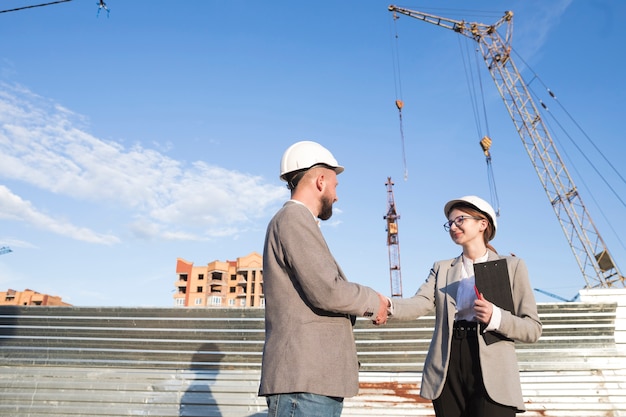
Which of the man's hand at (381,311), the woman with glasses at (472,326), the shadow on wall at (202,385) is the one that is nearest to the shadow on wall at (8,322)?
the shadow on wall at (202,385)

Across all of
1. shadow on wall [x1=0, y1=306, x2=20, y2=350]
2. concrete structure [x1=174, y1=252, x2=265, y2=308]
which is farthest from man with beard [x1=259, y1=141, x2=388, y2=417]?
concrete structure [x1=174, y1=252, x2=265, y2=308]

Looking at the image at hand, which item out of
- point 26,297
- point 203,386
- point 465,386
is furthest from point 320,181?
point 26,297

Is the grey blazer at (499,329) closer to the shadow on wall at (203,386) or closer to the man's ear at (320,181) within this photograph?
the man's ear at (320,181)

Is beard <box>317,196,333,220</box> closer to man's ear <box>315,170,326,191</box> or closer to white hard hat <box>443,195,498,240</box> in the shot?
man's ear <box>315,170,326,191</box>

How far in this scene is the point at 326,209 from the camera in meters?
2.88

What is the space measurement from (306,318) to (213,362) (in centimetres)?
487

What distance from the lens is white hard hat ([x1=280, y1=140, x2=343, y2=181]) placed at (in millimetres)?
2910

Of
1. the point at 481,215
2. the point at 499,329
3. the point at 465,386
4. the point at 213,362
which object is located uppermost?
the point at 481,215

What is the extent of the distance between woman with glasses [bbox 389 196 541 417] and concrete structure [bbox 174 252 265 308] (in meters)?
108

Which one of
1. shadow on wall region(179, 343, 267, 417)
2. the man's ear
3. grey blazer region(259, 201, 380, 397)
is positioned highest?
the man's ear

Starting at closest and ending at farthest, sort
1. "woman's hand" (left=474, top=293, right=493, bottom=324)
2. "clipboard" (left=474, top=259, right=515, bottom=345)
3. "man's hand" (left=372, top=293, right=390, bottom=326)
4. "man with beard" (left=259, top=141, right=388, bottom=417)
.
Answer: "man with beard" (left=259, top=141, right=388, bottom=417), "man's hand" (left=372, top=293, right=390, bottom=326), "woman's hand" (left=474, top=293, right=493, bottom=324), "clipboard" (left=474, top=259, right=515, bottom=345)

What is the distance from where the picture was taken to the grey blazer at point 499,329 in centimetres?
301

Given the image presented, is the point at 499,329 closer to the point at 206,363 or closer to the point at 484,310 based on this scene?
the point at 484,310

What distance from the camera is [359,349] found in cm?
675
